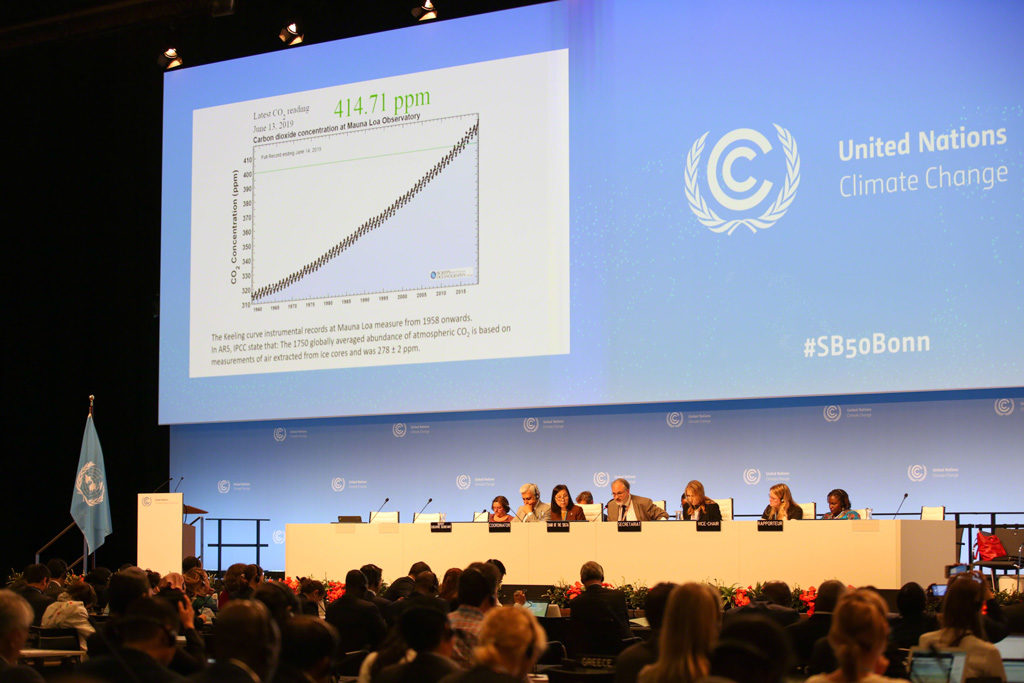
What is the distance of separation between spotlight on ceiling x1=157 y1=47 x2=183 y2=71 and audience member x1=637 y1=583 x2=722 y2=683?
379 inches

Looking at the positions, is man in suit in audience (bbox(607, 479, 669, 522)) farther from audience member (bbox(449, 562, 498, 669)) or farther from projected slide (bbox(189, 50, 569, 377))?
audience member (bbox(449, 562, 498, 669))

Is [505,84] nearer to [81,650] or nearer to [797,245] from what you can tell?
[797,245]

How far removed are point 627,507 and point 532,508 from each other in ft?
2.75

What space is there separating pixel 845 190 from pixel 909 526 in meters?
2.91

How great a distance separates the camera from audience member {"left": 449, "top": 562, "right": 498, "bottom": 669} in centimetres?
407

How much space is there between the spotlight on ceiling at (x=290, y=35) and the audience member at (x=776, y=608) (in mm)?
7409

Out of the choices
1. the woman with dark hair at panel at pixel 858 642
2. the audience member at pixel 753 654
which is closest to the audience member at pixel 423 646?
the audience member at pixel 753 654

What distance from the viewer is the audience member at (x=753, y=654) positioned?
101 inches

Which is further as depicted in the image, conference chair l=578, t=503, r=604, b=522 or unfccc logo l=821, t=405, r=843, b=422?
unfccc logo l=821, t=405, r=843, b=422

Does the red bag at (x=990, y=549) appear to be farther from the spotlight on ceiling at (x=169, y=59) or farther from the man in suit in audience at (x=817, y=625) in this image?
the spotlight on ceiling at (x=169, y=59)

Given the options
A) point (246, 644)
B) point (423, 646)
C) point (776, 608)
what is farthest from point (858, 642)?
point (776, 608)

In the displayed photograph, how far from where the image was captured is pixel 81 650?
589 centimetres

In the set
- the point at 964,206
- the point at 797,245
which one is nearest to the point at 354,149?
the point at 797,245

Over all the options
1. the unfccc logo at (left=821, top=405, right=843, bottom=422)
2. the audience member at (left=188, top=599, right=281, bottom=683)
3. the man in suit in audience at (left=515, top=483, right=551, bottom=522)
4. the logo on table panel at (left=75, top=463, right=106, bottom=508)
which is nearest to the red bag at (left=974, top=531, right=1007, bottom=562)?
the unfccc logo at (left=821, top=405, right=843, bottom=422)
